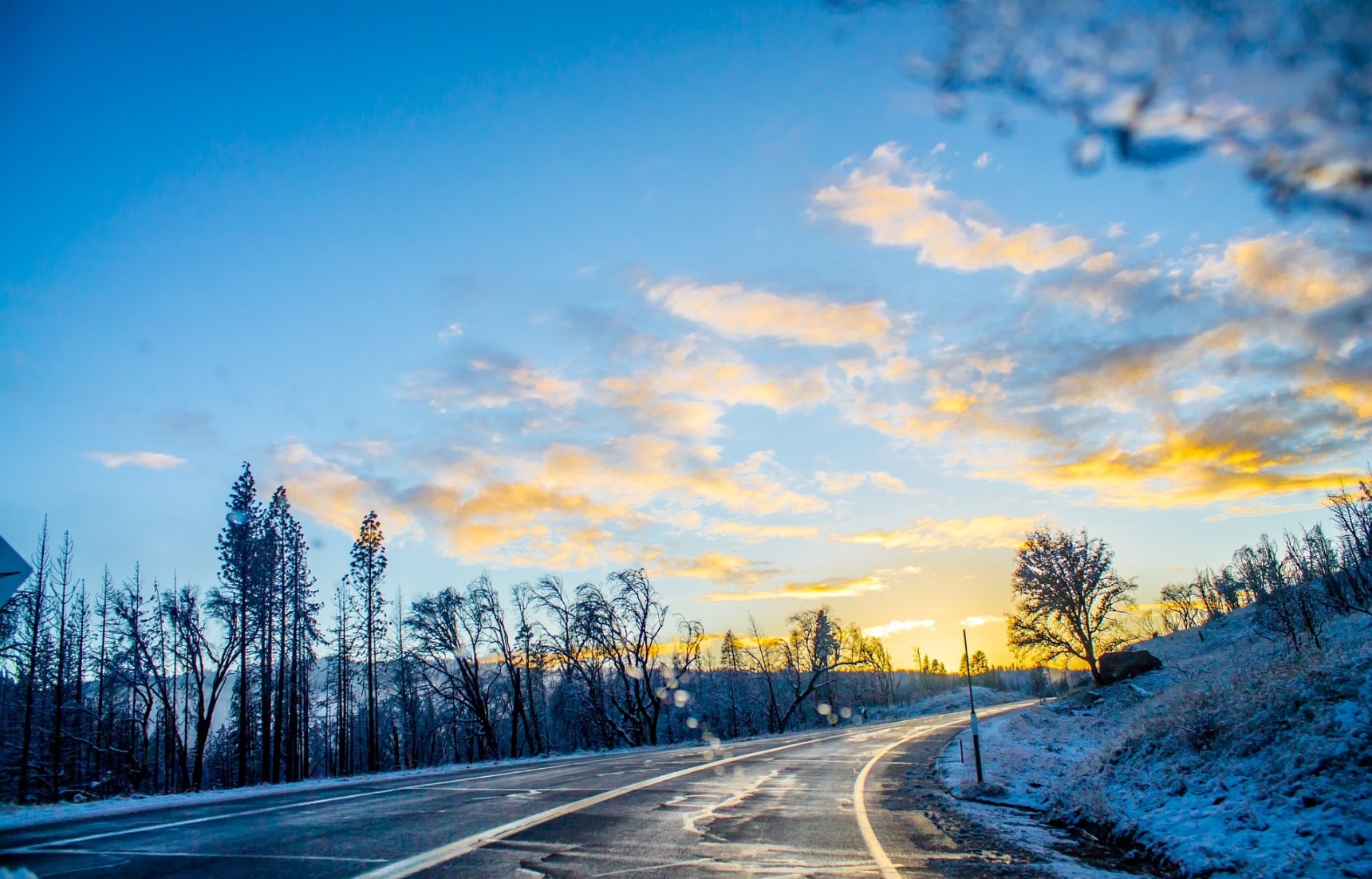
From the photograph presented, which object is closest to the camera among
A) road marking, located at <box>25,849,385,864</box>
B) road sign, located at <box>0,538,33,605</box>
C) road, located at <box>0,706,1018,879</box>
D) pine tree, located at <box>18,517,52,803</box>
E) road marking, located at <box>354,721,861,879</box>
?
road marking, located at <box>354,721,861,879</box>

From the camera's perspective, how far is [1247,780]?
7.92 m

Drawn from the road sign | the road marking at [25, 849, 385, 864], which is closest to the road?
the road marking at [25, 849, 385, 864]

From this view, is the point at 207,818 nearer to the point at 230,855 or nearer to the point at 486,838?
the point at 230,855

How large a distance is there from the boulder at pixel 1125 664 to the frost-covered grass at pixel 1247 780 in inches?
1276

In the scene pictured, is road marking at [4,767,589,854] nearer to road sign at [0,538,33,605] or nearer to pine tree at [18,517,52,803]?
road sign at [0,538,33,605]

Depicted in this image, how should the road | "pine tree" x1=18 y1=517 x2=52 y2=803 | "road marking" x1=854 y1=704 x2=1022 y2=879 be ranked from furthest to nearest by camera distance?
1. "pine tree" x1=18 y1=517 x2=52 y2=803
2. the road
3. "road marking" x1=854 y1=704 x2=1022 y2=879

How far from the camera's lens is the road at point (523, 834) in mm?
6586

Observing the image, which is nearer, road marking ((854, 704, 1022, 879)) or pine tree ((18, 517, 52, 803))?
road marking ((854, 704, 1022, 879))

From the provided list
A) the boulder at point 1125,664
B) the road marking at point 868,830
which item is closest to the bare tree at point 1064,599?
the boulder at point 1125,664

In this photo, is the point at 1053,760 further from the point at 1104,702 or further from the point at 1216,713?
the point at 1104,702

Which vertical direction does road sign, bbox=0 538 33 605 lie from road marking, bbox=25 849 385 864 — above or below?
above

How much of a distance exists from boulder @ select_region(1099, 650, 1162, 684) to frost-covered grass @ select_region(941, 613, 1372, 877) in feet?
106

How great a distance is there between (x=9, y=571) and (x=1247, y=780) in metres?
15.1

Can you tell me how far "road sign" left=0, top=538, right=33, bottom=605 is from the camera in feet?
27.3
